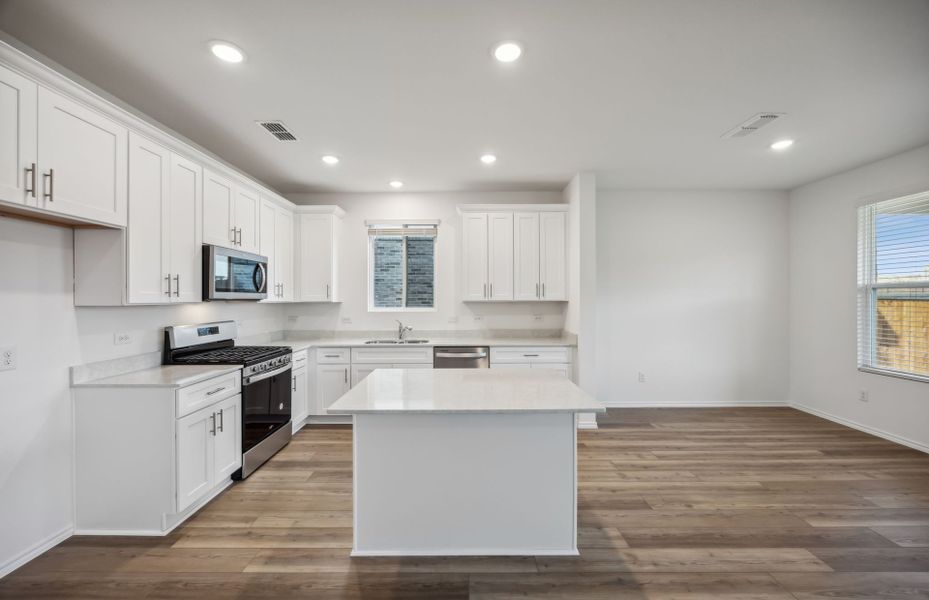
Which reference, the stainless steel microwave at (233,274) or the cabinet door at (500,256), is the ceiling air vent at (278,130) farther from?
the cabinet door at (500,256)

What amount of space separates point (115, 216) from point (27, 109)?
628 mm

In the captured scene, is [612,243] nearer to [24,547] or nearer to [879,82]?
[879,82]

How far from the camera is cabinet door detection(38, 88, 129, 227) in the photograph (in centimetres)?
196

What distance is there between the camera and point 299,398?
171 inches

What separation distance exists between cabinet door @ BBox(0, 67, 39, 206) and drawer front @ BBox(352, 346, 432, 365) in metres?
2.99

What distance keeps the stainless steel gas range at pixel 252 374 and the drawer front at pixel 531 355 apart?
2.18 meters

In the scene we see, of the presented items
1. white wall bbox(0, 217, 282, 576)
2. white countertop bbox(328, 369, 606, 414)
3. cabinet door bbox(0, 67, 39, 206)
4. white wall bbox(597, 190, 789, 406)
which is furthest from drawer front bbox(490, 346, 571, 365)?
cabinet door bbox(0, 67, 39, 206)

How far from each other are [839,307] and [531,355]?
347 cm

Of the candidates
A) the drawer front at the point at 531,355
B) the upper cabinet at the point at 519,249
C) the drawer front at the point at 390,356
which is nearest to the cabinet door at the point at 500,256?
the upper cabinet at the point at 519,249

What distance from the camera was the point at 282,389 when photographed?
3844 millimetres

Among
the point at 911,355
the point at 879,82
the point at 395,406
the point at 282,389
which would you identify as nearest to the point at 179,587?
the point at 395,406

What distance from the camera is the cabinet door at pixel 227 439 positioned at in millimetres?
2857

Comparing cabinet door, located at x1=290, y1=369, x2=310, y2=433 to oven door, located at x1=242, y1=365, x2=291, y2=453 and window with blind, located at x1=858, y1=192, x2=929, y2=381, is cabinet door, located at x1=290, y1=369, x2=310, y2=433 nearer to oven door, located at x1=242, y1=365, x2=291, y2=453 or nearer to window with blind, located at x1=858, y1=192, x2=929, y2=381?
oven door, located at x1=242, y1=365, x2=291, y2=453

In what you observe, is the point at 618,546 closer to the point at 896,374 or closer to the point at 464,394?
the point at 464,394
